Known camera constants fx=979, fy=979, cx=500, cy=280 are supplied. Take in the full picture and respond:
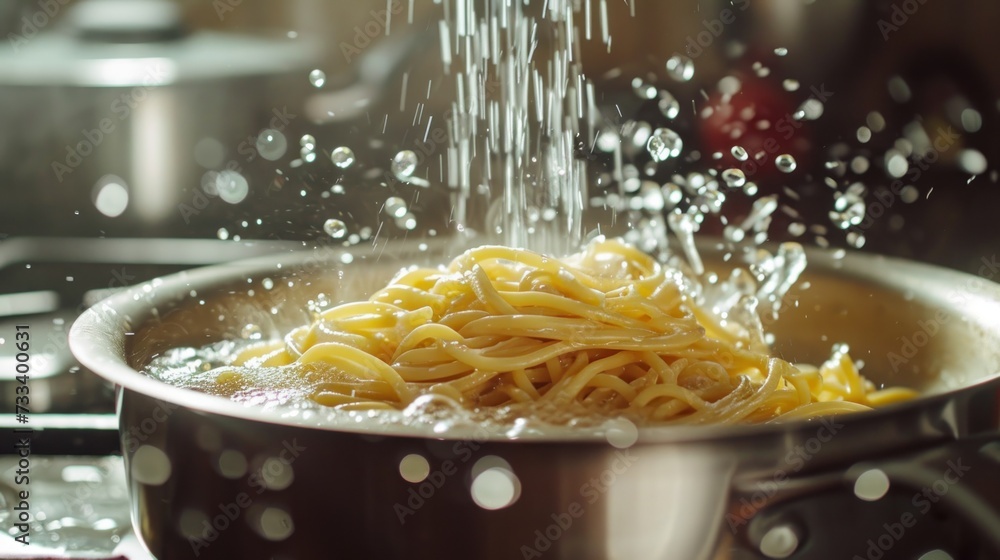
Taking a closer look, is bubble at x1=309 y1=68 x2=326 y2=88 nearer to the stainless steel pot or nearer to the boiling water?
the boiling water

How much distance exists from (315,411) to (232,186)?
346 centimetres

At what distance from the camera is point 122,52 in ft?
12.2

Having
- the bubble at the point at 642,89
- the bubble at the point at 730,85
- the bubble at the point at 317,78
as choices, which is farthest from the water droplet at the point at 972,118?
the bubble at the point at 317,78

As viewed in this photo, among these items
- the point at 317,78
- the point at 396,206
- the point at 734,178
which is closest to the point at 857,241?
the point at 317,78

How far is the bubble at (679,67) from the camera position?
11.5ft

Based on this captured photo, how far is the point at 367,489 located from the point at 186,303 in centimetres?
58

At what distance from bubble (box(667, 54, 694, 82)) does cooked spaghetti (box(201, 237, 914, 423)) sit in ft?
7.90

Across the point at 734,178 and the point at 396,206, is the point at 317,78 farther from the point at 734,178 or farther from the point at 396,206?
the point at 734,178

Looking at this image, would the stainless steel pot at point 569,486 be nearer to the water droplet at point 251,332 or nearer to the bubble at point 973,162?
the water droplet at point 251,332

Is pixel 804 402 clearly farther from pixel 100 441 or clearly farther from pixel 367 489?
pixel 100 441

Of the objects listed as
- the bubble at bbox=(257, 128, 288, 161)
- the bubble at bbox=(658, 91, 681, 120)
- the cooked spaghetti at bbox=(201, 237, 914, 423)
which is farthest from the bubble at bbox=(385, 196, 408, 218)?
the bubble at bbox=(257, 128, 288, 161)

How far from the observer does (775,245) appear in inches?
55.8

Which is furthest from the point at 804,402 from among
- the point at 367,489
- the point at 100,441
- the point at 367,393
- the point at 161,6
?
the point at 161,6

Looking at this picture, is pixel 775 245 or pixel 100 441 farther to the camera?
pixel 775 245
